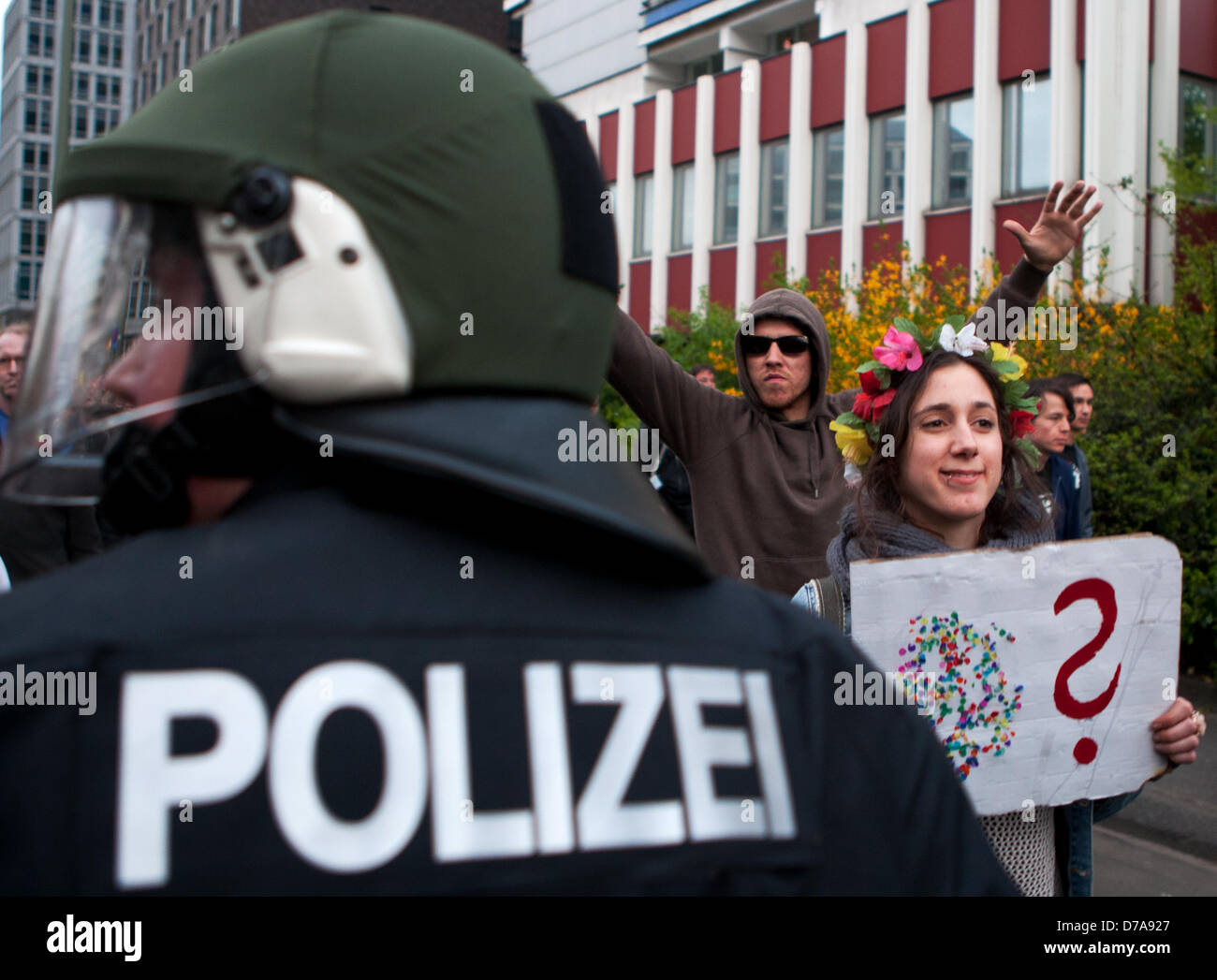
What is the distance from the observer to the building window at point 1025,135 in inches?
671

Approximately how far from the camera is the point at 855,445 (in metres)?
3.03

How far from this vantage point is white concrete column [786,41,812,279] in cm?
2127

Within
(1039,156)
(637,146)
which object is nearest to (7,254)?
(637,146)

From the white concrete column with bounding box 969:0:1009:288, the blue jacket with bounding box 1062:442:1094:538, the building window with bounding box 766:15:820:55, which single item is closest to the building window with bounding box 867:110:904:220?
the white concrete column with bounding box 969:0:1009:288

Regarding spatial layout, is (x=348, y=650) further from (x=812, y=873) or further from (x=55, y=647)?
(x=812, y=873)

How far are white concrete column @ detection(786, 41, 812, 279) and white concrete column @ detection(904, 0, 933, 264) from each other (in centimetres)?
254

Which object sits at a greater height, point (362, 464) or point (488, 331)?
point (488, 331)

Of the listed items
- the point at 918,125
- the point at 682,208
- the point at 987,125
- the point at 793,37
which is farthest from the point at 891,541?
the point at 793,37

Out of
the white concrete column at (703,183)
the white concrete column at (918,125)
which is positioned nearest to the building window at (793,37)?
the white concrete column at (703,183)

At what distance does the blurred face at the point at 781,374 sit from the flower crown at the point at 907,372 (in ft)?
3.20

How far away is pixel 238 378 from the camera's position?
1040 mm

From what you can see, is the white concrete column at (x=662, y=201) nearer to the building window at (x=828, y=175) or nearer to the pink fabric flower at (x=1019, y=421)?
the building window at (x=828, y=175)

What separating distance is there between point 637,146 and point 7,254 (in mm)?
54614

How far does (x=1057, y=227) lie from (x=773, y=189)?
2002 cm
